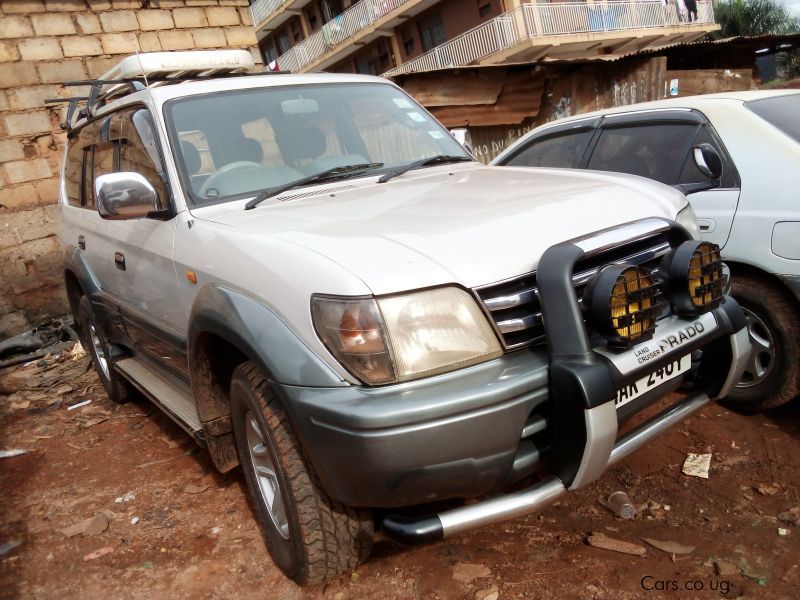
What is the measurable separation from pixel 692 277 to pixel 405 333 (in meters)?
1.06

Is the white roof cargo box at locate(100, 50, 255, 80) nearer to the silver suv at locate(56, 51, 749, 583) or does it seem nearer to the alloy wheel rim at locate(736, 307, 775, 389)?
the silver suv at locate(56, 51, 749, 583)

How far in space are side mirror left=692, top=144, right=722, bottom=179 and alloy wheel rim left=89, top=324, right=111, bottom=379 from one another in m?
4.32

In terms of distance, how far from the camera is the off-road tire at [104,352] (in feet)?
15.5

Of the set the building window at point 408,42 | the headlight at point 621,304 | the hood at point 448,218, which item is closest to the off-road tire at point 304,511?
the hood at point 448,218

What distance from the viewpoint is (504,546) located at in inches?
103

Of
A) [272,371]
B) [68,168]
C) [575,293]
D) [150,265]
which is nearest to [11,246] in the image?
[68,168]

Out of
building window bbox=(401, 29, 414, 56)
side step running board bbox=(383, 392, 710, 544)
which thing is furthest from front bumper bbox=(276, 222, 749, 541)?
building window bbox=(401, 29, 414, 56)

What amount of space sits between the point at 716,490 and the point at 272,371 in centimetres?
209

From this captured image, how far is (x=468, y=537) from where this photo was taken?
2.72 m

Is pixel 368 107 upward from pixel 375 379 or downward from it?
upward

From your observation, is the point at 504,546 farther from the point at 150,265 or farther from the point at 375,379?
the point at 150,265

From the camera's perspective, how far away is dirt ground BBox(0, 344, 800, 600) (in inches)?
93.5

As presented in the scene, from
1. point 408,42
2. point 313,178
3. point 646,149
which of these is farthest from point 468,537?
point 408,42

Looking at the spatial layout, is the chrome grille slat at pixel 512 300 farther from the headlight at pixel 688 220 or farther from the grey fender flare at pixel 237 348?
the headlight at pixel 688 220
